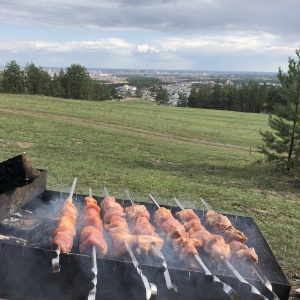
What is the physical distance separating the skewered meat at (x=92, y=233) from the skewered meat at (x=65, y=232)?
14cm

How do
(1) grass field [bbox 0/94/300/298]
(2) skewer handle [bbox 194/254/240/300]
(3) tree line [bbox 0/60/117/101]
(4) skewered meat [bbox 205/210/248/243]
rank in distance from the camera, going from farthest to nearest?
(3) tree line [bbox 0/60/117/101]
(1) grass field [bbox 0/94/300/298]
(4) skewered meat [bbox 205/210/248/243]
(2) skewer handle [bbox 194/254/240/300]

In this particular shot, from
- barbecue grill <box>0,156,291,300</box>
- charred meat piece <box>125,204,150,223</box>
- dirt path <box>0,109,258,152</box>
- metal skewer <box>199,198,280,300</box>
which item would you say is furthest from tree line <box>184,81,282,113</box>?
barbecue grill <box>0,156,291,300</box>

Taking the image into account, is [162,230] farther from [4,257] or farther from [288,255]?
[288,255]

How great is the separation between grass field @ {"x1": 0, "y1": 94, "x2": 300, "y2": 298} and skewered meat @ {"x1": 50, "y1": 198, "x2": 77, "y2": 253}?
12.5 feet

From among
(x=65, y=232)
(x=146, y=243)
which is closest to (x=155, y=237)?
(x=146, y=243)

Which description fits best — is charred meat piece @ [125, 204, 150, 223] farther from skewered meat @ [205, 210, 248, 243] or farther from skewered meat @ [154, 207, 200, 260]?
skewered meat @ [205, 210, 248, 243]

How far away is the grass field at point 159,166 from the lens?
32.6 feet

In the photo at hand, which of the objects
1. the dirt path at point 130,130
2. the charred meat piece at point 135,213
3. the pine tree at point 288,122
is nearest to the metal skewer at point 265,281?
the charred meat piece at point 135,213

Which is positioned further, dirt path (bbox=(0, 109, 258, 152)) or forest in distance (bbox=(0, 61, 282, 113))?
forest in distance (bbox=(0, 61, 282, 113))

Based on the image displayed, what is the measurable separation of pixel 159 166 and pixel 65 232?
12653 millimetres

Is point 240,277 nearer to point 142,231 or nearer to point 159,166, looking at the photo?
point 142,231

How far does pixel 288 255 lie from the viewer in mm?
6961

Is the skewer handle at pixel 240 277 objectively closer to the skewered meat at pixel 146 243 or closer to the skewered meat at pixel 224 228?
the skewered meat at pixel 224 228

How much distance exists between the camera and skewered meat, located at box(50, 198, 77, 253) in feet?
14.2
